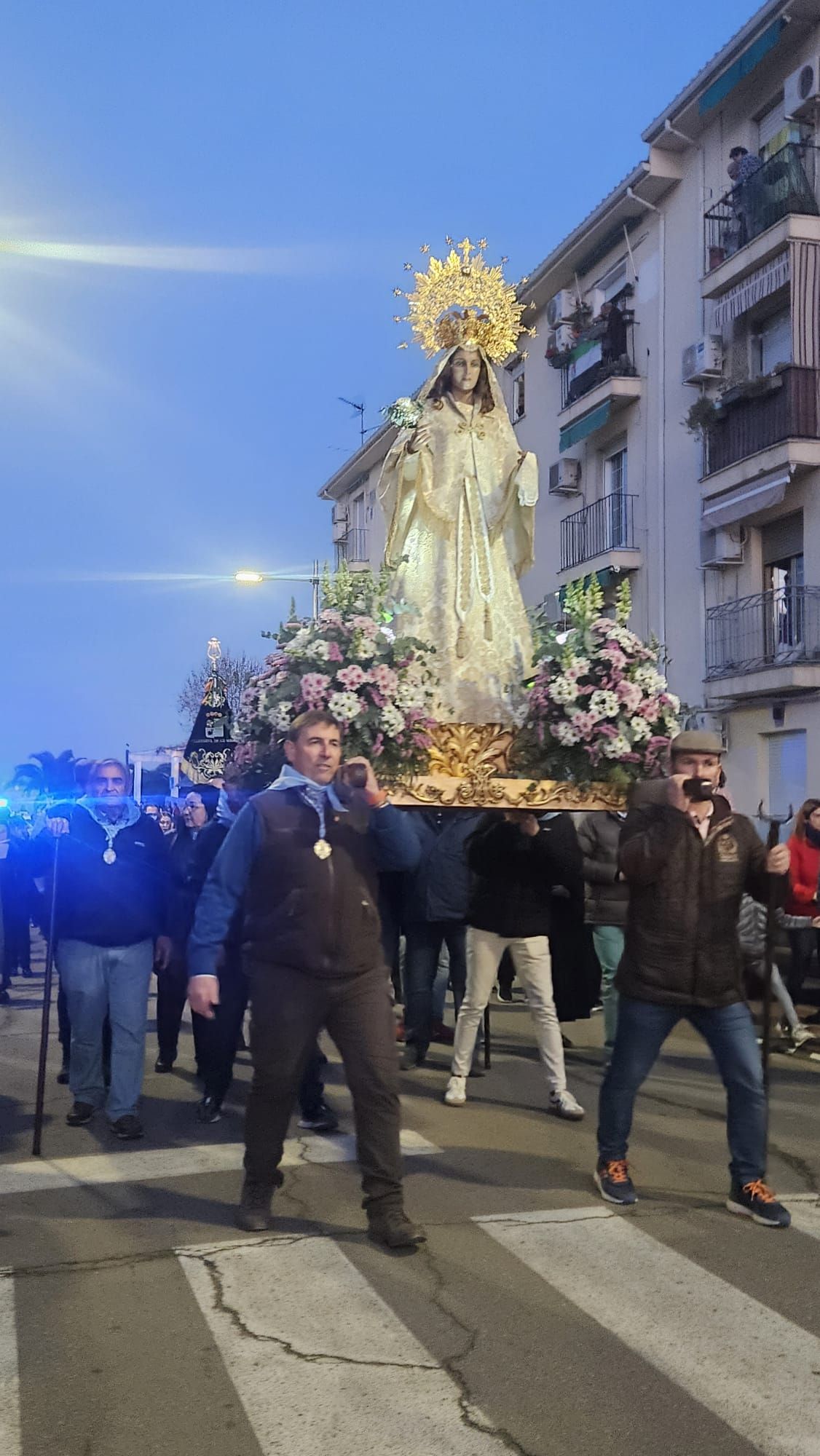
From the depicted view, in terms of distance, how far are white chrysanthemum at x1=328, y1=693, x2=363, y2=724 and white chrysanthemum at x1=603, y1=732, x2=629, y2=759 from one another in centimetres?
128

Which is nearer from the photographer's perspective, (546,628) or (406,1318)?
(406,1318)

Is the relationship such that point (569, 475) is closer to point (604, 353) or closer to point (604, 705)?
A: point (604, 353)

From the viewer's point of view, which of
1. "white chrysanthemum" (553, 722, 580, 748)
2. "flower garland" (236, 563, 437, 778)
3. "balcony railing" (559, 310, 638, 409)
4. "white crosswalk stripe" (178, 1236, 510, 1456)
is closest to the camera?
"white crosswalk stripe" (178, 1236, 510, 1456)

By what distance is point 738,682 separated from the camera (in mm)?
22734

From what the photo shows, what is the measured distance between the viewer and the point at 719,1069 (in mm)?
5516

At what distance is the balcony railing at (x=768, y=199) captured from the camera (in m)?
21.5

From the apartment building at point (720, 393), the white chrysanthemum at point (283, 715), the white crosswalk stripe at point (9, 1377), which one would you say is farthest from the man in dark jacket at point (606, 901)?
the apartment building at point (720, 393)

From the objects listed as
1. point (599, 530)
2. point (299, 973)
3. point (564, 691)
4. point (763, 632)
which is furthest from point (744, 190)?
point (299, 973)

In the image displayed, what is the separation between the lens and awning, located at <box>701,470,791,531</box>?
71.6ft

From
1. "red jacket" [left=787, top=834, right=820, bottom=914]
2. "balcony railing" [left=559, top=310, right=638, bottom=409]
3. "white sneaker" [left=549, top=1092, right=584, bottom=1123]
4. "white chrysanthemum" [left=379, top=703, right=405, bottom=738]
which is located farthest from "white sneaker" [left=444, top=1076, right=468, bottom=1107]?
"balcony railing" [left=559, top=310, right=638, bottom=409]

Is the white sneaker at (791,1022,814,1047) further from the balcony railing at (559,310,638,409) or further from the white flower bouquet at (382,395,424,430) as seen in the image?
the balcony railing at (559,310,638,409)

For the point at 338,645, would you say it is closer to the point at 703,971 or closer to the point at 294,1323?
the point at 703,971

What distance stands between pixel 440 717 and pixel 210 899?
2637 millimetres

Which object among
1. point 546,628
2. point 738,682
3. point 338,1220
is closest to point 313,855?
point 338,1220
